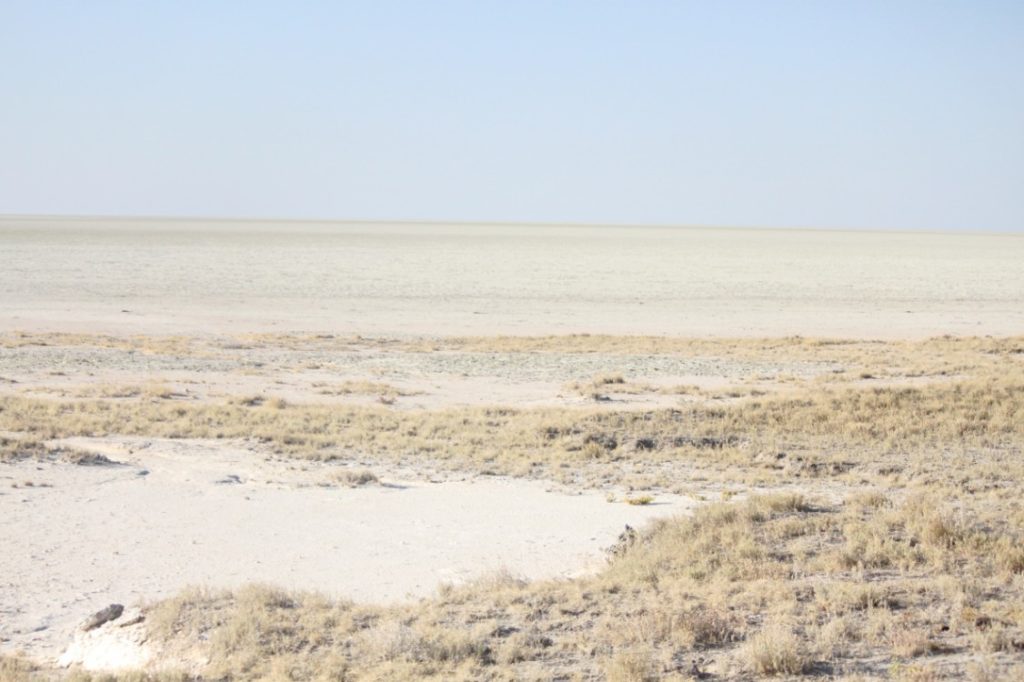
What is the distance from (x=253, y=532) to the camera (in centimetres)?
1289

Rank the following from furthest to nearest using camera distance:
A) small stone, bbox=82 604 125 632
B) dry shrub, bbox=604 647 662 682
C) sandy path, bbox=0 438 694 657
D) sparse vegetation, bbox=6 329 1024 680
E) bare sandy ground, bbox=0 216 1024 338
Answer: bare sandy ground, bbox=0 216 1024 338 < sandy path, bbox=0 438 694 657 < small stone, bbox=82 604 125 632 < sparse vegetation, bbox=6 329 1024 680 < dry shrub, bbox=604 647 662 682

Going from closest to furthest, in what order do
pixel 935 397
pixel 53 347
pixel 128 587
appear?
1. pixel 128 587
2. pixel 935 397
3. pixel 53 347

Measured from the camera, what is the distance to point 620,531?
1279 centimetres

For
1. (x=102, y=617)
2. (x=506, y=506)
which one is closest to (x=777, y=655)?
(x=102, y=617)

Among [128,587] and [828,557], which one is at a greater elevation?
[828,557]

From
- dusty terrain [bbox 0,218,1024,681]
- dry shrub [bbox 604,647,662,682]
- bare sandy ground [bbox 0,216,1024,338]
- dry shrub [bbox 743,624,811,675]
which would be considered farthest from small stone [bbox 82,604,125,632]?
bare sandy ground [bbox 0,216,1024,338]

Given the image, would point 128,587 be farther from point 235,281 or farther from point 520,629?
point 235,281

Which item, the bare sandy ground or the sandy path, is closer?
the sandy path

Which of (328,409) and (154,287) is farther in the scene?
(154,287)

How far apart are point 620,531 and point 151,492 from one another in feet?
19.8

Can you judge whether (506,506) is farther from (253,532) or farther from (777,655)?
(777,655)

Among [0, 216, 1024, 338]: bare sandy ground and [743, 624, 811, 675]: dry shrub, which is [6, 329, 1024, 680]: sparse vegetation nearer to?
[743, 624, 811, 675]: dry shrub

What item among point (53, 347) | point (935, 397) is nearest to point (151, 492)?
point (935, 397)

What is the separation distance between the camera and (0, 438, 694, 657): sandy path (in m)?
10.8
